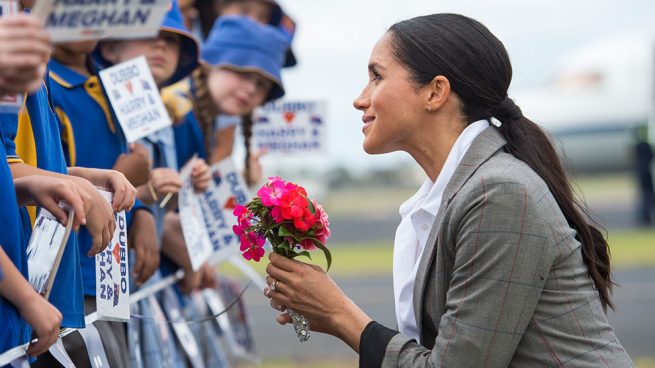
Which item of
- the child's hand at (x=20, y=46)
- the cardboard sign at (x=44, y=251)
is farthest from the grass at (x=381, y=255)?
the child's hand at (x=20, y=46)

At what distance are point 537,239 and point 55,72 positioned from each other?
1610mm

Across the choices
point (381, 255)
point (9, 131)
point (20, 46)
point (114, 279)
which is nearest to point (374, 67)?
point (114, 279)

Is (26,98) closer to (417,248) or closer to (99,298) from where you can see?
(99,298)

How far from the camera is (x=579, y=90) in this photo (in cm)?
3166

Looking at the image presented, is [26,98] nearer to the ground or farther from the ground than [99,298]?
farther from the ground

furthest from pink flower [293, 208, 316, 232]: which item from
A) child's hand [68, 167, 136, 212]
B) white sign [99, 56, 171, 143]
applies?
white sign [99, 56, 171, 143]

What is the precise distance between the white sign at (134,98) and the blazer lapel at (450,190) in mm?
1144

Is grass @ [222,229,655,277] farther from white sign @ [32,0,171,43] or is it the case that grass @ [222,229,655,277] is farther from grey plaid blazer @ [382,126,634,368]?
white sign @ [32,0,171,43]

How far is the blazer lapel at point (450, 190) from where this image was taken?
263 cm

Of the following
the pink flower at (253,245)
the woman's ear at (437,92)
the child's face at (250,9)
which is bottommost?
the pink flower at (253,245)

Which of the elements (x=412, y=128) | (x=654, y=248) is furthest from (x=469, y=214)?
(x=654, y=248)

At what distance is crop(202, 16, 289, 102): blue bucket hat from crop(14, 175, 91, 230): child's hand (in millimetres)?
2400

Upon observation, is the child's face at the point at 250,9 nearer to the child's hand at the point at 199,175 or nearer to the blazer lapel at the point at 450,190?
the child's hand at the point at 199,175

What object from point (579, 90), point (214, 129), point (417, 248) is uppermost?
point (417, 248)
